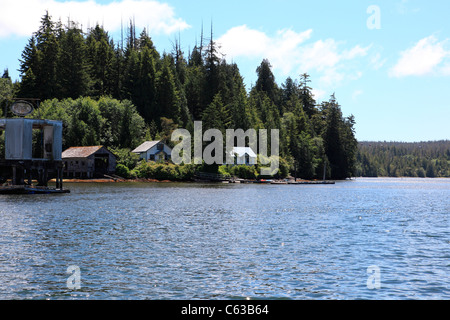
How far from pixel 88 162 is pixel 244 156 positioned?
1687 inches

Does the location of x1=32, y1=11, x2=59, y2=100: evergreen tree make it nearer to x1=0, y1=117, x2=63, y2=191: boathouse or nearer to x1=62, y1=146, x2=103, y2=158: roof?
x1=62, y1=146, x2=103, y2=158: roof

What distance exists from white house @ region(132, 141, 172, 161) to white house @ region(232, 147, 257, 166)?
1860 centimetres

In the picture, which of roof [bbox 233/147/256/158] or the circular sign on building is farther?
roof [bbox 233/147/256/158]

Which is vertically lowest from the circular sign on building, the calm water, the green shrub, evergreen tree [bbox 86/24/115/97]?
the calm water

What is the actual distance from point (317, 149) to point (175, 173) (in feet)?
203

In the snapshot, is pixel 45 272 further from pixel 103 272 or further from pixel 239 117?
pixel 239 117

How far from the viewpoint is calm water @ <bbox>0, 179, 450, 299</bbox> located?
675 inches

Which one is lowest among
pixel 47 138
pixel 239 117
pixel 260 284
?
pixel 260 284

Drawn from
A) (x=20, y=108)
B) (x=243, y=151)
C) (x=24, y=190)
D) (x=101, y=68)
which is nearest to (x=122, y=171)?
(x=243, y=151)

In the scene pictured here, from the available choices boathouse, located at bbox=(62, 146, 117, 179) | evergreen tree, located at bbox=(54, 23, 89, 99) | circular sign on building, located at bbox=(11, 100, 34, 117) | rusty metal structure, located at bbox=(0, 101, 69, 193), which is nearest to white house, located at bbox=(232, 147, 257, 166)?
boathouse, located at bbox=(62, 146, 117, 179)

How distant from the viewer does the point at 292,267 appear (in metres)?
21.1

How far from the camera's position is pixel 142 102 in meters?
152

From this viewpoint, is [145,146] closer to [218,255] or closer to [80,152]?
[80,152]
